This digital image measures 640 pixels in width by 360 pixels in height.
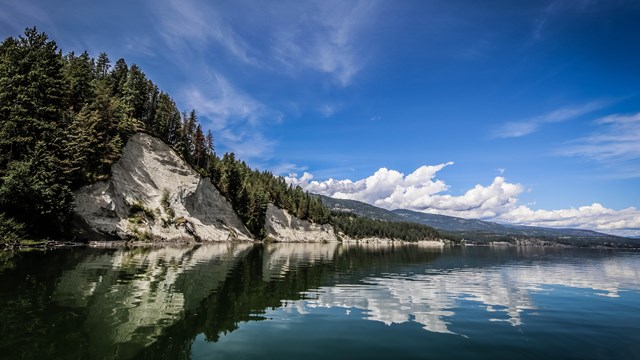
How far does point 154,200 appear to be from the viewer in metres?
86.3

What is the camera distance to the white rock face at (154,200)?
68375mm

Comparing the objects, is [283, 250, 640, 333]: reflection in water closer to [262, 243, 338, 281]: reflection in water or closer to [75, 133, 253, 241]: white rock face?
[262, 243, 338, 281]: reflection in water

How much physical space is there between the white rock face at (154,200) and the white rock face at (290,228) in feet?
119

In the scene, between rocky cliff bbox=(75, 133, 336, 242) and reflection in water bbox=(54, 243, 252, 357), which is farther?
rocky cliff bbox=(75, 133, 336, 242)

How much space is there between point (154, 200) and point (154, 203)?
968 millimetres

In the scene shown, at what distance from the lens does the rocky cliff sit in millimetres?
68062

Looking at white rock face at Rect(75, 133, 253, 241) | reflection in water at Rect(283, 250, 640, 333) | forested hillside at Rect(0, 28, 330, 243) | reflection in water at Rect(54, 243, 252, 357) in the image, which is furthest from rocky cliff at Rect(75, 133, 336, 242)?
reflection in water at Rect(283, 250, 640, 333)

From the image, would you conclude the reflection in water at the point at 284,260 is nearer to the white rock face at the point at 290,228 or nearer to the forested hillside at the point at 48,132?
the forested hillside at the point at 48,132

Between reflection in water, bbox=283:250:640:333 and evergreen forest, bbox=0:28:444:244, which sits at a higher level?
evergreen forest, bbox=0:28:444:244

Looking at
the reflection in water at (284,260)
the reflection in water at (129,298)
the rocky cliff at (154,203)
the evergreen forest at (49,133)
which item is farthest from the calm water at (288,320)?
the rocky cliff at (154,203)

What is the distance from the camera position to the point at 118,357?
10609 millimetres

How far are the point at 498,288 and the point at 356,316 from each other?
744 inches

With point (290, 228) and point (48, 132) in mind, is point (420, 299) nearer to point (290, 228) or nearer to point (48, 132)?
point (48, 132)

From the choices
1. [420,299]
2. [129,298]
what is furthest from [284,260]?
[129,298]
